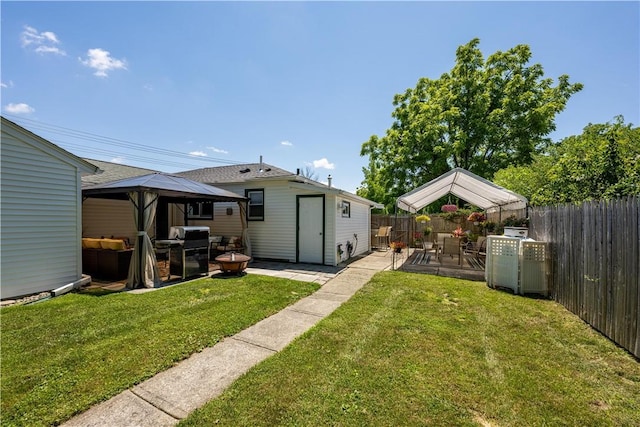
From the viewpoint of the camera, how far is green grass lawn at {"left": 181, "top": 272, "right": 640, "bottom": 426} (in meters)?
2.10

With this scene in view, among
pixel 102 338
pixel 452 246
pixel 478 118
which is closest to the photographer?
pixel 102 338

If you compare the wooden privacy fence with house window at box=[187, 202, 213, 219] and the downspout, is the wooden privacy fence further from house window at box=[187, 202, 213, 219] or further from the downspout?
house window at box=[187, 202, 213, 219]

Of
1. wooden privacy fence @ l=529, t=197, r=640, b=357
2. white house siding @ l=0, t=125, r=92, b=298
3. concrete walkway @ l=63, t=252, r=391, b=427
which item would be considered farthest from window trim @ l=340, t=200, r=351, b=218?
white house siding @ l=0, t=125, r=92, b=298

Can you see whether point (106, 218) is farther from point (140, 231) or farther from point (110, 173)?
point (140, 231)

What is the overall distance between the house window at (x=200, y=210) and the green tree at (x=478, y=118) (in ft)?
44.8

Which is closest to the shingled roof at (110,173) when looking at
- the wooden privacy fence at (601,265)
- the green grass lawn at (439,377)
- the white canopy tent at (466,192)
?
the green grass lawn at (439,377)

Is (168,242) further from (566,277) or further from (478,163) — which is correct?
(478,163)

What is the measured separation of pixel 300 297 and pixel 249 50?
8706mm

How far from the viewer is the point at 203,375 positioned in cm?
271

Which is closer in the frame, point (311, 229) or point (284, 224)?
point (311, 229)

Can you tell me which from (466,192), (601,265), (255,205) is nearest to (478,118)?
(466,192)

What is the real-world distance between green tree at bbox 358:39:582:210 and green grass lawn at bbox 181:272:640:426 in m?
15.3

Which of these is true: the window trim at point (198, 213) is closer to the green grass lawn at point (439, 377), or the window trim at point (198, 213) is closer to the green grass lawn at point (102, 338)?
the green grass lawn at point (102, 338)

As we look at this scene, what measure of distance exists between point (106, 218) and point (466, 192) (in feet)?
46.6
